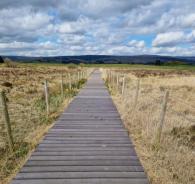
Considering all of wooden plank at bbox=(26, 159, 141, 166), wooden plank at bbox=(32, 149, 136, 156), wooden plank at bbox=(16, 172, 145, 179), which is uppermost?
wooden plank at bbox=(16, 172, 145, 179)

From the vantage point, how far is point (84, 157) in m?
5.88

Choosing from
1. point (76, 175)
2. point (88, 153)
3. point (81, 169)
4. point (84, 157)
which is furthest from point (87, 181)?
point (88, 153)

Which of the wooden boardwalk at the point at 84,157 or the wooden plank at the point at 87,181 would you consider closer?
A: the wooden plank at the point at 87,181

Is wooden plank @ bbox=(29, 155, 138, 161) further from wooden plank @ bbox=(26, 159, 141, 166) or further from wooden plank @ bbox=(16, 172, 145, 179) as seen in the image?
wooden plank @ bbox=(16, 172, 145, 179)

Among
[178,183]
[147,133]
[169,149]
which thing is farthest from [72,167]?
[147,133]

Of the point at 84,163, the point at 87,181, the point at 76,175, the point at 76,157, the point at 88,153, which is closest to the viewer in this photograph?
the point at 87,181

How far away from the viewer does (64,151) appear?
6266 millimetres

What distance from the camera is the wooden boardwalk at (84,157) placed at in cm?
485

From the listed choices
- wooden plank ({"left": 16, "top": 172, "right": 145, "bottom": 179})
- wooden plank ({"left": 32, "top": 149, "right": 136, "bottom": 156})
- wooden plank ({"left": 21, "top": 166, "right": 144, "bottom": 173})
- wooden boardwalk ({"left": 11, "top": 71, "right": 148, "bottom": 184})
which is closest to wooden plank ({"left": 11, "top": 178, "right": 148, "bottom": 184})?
wooden boardwalk ({"left": 11, "top": 71, "right": 148, "bottom": 184})

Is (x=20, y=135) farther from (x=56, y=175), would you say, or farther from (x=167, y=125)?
(x=167, y=125)

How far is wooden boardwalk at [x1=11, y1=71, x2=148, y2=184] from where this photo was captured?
15.9 feet

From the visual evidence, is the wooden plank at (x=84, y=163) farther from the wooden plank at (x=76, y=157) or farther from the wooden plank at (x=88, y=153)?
the wooden plank at (x=88, y=153)

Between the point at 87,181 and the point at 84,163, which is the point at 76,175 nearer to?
the point at 87,181

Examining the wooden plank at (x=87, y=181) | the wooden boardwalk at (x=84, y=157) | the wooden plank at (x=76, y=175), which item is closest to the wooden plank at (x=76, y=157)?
the wooden boardwalk at (x=84, y=157)
